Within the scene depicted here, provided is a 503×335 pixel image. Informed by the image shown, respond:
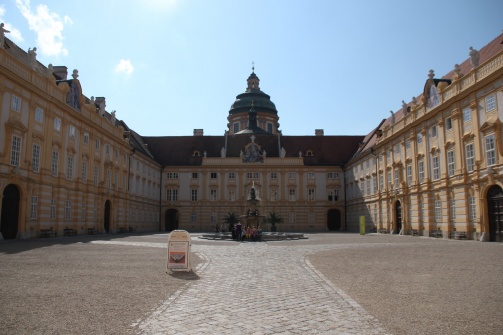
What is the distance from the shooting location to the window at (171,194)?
6256 cm

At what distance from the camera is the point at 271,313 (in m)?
7.65

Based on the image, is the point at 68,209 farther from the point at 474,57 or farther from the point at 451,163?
the point at 474,57

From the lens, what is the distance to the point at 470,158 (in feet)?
95.6

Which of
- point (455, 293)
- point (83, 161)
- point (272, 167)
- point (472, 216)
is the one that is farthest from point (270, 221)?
point (455, 293)

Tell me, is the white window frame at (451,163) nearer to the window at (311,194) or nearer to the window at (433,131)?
the window at (433,131)

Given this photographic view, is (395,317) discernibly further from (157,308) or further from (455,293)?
(157,308)

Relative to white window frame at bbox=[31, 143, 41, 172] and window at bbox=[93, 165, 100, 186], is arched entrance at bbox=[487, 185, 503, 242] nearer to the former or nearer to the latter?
white window frame at bbox=[31, 143, 41, 172]

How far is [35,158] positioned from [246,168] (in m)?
35.6

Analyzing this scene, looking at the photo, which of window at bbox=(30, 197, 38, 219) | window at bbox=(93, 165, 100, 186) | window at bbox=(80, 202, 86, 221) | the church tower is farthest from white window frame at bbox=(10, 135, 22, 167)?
the church tower

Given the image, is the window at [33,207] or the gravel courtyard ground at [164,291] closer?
the gravel courtyard ground at [164,291]

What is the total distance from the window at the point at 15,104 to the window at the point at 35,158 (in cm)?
292

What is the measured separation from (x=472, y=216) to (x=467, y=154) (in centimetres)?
426

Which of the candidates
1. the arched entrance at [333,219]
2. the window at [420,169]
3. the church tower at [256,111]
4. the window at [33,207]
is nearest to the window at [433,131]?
the window at [420,169]

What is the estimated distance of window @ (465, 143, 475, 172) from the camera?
94.8 feet
